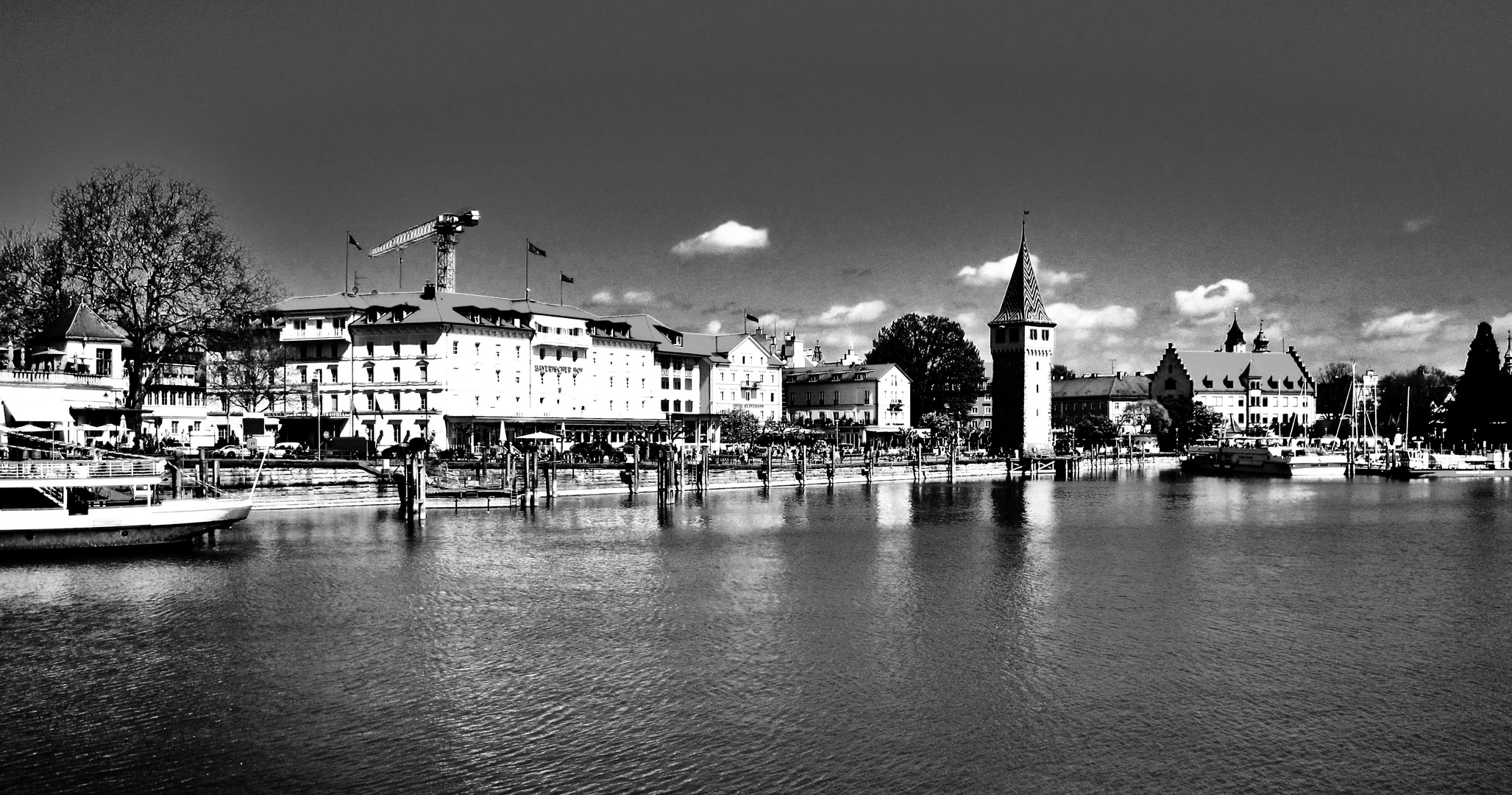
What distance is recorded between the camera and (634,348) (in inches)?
4227

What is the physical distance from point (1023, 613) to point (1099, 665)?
674 centimetres

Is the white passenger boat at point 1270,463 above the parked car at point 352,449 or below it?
below

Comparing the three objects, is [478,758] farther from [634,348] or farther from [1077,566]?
[634,348]

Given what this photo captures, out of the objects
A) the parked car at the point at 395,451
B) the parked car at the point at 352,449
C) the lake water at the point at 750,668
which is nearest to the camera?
the lake water at the point at 750,668

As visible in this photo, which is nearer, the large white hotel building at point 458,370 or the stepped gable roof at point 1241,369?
the large white hotel building at point 458,370

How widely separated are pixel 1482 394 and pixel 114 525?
145502 mm

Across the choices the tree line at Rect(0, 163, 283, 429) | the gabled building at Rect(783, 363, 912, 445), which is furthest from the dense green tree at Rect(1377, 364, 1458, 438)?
the tree line at Rect(0, 163, 283, 429)

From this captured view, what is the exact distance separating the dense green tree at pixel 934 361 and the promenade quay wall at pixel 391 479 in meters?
49.5

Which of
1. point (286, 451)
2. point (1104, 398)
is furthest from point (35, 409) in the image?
point (1104, 398)

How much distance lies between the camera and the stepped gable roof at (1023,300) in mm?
141250

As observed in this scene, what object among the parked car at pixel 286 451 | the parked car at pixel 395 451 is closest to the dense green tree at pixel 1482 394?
the parked car at pixel 395 451

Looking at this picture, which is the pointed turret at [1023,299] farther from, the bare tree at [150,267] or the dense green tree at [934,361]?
the bare tree at [150,267]

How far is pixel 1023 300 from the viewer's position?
5586 inches

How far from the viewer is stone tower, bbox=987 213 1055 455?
138875 millimetres
